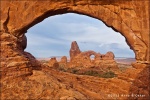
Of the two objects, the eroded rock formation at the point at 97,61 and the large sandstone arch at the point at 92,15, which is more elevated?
the large sandstone arch at the point at 92,15

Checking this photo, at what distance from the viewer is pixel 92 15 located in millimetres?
14703

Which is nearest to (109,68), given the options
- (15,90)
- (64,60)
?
(64,60)

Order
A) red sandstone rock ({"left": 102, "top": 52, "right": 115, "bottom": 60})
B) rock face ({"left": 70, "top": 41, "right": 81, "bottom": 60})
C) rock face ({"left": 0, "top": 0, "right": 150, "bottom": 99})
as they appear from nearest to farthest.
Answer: rock face ({"left": 0, "top": 0, "right": 150, "bottom": 99}), red sandstone rock ({"left": 102, "top": 52, "right": 115, "bottom": 60}), rock face ({"left": 70, "top": 41, "right": 81, "bottom": 60})

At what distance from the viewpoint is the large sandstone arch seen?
1351cm

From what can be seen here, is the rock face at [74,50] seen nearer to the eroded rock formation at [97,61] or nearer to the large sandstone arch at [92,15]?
the eroded rock formation at [97,61]

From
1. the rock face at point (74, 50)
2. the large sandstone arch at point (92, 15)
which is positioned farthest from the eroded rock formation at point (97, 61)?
the large sandstone arch at point (92, 15)

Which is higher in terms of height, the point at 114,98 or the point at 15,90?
the point at 15,90

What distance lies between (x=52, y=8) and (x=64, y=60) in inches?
2182

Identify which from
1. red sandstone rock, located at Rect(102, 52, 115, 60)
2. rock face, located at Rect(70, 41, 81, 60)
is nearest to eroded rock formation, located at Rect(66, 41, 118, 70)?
red sandstone rock, located at Rect(102, 52, 115, 60)

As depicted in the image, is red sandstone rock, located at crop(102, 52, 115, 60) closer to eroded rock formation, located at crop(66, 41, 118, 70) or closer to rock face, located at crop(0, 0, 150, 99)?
eroded rock formation, located at crop(66, 41, 118, 70)

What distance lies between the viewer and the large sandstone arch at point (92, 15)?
1351 centimetres

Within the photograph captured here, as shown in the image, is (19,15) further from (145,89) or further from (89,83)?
(145,89)

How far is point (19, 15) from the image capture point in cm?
1394

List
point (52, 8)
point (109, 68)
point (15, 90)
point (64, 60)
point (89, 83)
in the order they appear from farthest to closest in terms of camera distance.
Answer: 1. point (64, 60)
2. point (109, 68)
3. point (89, 83)
4. point (52, 8)
5. point (15, 90)
